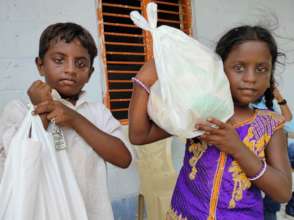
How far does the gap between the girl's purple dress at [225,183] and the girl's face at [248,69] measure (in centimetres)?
10

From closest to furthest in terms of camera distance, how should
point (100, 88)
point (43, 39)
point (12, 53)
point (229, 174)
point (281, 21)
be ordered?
point (229, 174) < point (43, 39) < point (12, 53) < point (100, 88) < point (281, 21)

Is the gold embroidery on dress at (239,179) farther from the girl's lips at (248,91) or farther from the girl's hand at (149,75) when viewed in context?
the girl's hand at (149,75)

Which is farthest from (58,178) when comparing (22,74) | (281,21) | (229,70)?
(281,21)

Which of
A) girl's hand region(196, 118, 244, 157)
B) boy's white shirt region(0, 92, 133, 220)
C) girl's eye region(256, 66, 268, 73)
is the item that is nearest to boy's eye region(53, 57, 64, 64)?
boy's white shirt region(0, 92, 133, 220)

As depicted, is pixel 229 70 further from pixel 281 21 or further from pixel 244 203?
pixel 281 21

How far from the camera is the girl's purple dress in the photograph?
942 millimetres

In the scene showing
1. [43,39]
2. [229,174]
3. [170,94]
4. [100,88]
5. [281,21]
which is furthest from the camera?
[281,21]

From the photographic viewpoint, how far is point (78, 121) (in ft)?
3.25

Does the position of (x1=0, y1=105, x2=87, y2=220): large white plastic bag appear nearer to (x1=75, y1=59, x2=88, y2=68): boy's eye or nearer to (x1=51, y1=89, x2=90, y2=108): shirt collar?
(x1=51, y1=89, x2=90, y2=108): shirt collar

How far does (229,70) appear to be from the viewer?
37.4 inches

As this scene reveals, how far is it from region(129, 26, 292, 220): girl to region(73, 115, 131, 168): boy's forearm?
0.09m

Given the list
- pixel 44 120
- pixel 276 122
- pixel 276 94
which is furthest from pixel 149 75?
pixel 276 94

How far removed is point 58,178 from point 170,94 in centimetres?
39

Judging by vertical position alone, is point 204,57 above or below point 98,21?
below
